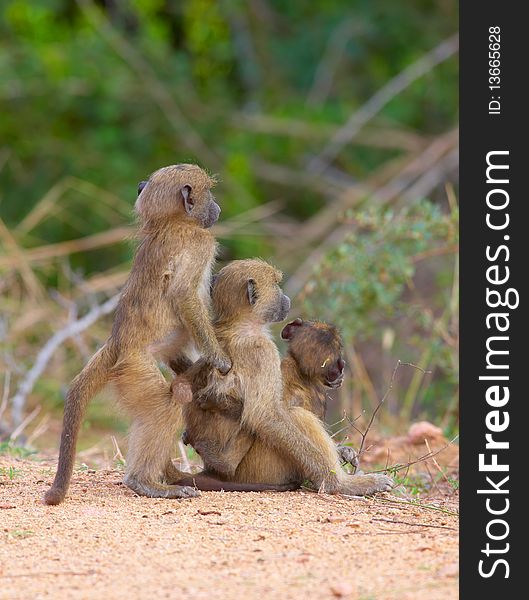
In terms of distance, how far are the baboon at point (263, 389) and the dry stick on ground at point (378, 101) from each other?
7.93 meters

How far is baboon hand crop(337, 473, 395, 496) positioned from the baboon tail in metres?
1.28

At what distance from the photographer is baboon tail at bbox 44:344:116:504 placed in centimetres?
547

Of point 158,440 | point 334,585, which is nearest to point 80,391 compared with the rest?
point 158,440

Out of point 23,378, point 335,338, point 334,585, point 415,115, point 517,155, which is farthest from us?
point 415,115

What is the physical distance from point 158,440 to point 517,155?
7.08 ft

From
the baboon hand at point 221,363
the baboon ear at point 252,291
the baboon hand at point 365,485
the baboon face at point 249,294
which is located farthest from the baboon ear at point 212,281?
the baboon hand at point 365,485

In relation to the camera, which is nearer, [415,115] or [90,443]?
[90,443]

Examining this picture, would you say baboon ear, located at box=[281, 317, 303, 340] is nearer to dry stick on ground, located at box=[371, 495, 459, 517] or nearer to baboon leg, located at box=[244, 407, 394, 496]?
baboon leg, located at box=[244, 407, 394, 496]

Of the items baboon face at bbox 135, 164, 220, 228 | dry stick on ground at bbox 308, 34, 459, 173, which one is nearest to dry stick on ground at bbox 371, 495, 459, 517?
baboon face at bbox 135, 164, 220, 228

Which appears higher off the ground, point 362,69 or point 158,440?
point 362,69

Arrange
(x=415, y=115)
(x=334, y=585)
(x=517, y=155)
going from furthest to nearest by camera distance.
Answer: (x=415, y=115)
(x=517, y=155)
(x=334, y=585)

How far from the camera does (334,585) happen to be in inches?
162

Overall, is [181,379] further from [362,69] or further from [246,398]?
[362,69]

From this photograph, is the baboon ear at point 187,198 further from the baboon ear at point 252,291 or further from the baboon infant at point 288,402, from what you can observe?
the baboon infant at point 288,402
